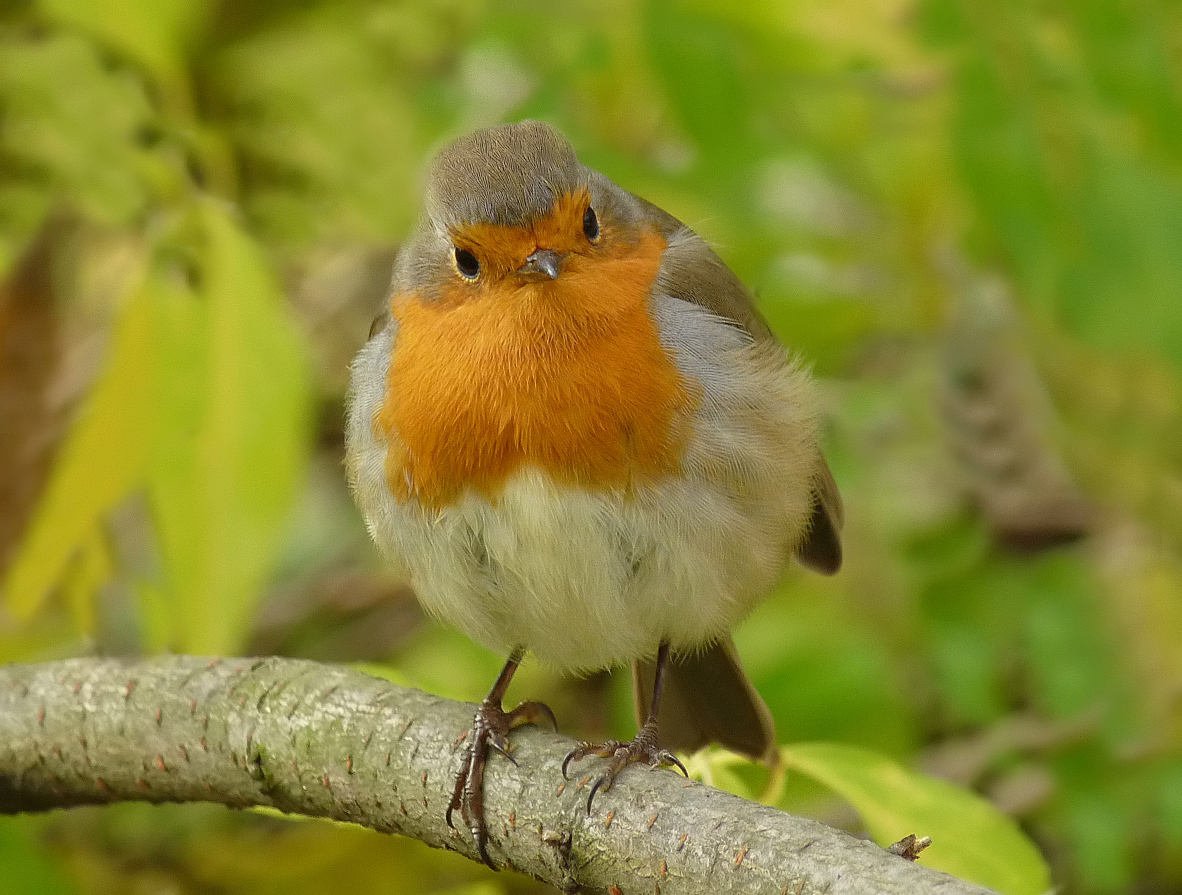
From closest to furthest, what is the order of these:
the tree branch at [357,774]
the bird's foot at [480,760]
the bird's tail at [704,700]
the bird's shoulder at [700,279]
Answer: the tree branch at [357,774], the bird's foot at [480,760], the bird's shoulder at [700,279], the bird's tail at [704,700]

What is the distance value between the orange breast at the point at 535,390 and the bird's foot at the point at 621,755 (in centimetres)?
50

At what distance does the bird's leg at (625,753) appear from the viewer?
93.7 inches

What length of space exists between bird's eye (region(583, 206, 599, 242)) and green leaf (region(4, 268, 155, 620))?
0.88 meters

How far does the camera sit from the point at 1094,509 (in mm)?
4238

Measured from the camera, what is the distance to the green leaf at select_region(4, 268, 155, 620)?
274 cm

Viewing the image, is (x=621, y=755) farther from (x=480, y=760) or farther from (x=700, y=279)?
(x=700, y=279)

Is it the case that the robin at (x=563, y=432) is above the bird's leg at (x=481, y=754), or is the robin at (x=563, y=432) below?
above

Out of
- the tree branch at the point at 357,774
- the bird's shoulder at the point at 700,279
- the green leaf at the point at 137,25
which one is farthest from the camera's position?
the bird's shoulder at the point at 700,279

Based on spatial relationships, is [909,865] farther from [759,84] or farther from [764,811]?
[759,84]

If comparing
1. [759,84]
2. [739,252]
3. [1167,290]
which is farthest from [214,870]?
[1167,290]

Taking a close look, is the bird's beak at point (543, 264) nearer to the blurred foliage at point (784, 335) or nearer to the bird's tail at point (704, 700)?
the blurred foliage at point (784, 335)

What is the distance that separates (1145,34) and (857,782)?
1638mm

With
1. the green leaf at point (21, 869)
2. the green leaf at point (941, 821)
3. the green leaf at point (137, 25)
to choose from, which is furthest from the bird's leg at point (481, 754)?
the green leaf at point (137, 25)

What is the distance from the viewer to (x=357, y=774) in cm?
255
